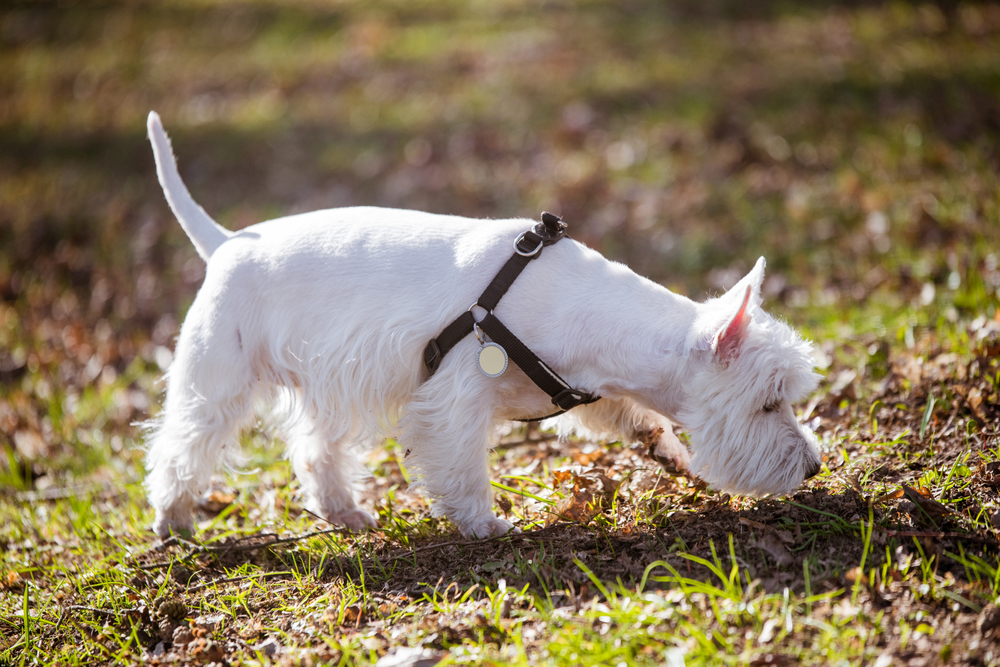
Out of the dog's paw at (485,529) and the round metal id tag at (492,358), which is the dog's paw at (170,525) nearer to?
the dog's paw at (485,529)

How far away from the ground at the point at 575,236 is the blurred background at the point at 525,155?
0.04 m

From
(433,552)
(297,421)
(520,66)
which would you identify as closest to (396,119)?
(520,66)

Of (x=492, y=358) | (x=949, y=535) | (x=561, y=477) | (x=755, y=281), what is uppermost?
(x=755, y=281)

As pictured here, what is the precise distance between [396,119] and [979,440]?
7299 mm

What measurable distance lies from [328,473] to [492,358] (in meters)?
1.26

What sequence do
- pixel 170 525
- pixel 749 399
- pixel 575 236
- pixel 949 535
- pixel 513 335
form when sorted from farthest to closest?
pixel 575 236
pixel 170 525
pixel 513 335
pixel 749 399
pixel 949 535

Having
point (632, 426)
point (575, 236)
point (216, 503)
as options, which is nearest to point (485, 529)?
point (632, 426)

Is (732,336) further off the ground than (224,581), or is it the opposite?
(732,336)

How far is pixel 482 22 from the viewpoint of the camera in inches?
436

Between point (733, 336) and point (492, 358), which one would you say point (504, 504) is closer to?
point (492, 358)

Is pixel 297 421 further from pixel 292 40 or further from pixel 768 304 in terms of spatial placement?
pixel 292 40

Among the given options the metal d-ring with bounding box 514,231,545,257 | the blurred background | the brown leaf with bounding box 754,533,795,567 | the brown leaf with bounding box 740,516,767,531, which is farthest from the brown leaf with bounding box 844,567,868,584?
the blurred background

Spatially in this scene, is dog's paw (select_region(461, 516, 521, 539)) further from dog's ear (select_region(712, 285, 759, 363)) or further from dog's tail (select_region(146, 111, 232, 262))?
dog's tail (select_region(146, 111, 232, 262))

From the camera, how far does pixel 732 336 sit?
269 centimetres
